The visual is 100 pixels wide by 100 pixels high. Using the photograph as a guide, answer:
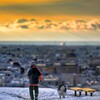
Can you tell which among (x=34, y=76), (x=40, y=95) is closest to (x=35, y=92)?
(x=34, y=76)

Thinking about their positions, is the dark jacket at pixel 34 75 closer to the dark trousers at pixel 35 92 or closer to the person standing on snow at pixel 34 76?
the person standing on snow at pixel 34 76

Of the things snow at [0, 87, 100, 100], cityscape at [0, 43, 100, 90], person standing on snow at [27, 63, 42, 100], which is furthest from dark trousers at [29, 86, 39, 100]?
snow at [0, 87, 100, 100]

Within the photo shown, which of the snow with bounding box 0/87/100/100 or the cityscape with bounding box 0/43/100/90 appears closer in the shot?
the snow with bounding box 0/87/100/100

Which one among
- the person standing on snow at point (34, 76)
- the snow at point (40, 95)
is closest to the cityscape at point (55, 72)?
the person standing on snow at point (34, 76)

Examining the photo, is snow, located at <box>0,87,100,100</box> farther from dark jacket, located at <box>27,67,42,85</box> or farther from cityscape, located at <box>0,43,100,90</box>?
dark jacket, located at <box>27,67,42,85</box>

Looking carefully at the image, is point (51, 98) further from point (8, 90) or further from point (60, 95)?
point (8, 90)

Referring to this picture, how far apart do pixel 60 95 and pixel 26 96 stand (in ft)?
4.77

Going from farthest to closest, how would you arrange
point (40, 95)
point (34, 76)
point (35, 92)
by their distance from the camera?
point (40, 95)
point (35, 92)
point (34, 76)

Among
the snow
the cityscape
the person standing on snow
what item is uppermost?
the cityscape

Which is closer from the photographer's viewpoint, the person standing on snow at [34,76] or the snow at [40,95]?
the person standing on snow at [34,76]

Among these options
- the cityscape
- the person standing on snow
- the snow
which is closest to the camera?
the person standing on snow

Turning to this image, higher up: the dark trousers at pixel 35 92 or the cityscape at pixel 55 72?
the cityscape at pixel 55 72

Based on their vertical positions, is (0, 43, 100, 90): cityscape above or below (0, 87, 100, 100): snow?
above

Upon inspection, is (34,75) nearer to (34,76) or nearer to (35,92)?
(34,76)
